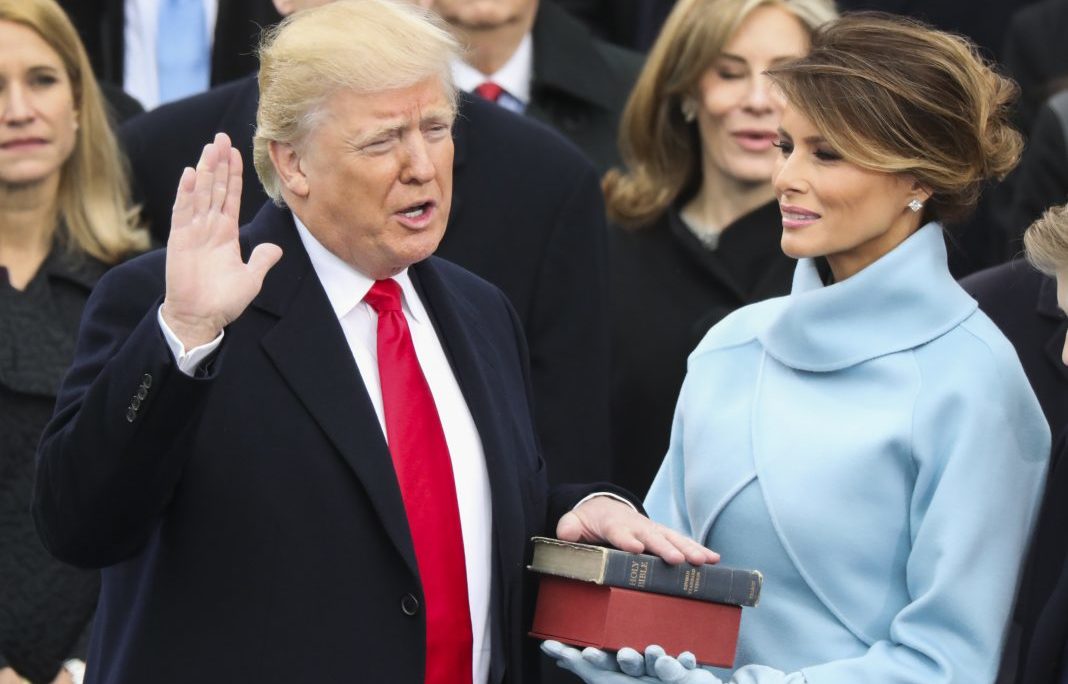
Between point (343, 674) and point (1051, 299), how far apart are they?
2.02 metres

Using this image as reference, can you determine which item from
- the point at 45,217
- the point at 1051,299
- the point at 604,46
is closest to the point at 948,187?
the point at 1051,299

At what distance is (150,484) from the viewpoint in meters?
3.04

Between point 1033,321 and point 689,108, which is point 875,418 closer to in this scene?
point 1033,321

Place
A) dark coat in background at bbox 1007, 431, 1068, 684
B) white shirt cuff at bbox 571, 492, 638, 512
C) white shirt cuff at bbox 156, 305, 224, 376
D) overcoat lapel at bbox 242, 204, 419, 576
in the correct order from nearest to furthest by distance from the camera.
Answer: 1. white shirt cuff at bbox 156, 305, 224, 376
2. overcoat lapel at bbox 242, 204, 419, 576
3. dark coat in background at bbox 1007, 431, 1068, 684
4. white shirt cuff at bbox 571, 492, 638, 512

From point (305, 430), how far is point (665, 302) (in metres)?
1.93

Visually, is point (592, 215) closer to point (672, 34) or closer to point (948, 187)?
point (672, 34)

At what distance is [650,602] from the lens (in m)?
3.31

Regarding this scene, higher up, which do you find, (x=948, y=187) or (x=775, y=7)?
(x=775, y=7)

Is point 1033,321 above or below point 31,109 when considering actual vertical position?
below

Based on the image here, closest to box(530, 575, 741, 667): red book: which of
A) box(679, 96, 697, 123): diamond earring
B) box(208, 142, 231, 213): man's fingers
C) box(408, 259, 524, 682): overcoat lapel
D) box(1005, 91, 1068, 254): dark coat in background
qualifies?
box(408, 259, 524, 682): overcoat lapel

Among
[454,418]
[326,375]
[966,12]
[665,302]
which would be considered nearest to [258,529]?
[326,375]

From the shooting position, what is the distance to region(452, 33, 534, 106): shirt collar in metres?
5.47

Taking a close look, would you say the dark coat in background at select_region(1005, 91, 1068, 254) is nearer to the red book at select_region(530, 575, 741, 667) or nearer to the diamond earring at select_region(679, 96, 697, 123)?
the diamond earring at select_region(679, 96, 697, 123)

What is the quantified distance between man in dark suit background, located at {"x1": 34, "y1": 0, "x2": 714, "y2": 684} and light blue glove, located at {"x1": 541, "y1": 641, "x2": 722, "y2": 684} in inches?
6.8
